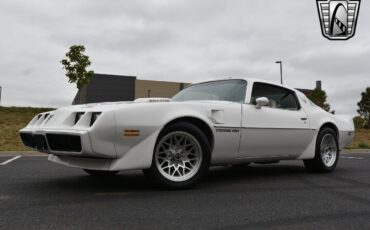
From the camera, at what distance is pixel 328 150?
641cm

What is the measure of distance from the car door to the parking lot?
0.39 m

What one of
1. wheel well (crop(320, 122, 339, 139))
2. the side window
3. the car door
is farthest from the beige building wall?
the car door

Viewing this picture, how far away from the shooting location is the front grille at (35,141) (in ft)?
14.1

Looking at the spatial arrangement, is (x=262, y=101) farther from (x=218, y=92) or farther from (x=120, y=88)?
(x=120, y=88)

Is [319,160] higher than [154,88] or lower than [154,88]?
lower

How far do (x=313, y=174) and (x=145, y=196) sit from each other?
3076 millimetres

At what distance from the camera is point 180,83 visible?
60938mm

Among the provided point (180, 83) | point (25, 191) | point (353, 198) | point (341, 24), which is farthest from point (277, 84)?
point (180, 83)

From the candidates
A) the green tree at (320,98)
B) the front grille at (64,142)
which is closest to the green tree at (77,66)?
the green tree at (320,98)

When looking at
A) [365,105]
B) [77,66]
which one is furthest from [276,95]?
[365,105]

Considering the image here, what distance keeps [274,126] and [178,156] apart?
1.54m

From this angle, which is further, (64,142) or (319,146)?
(319,146)

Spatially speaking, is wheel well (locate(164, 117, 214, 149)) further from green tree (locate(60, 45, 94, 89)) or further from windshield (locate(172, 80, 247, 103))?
green tree (locate(60, 45, 94, 89))

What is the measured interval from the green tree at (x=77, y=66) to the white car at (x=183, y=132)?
26.5 meters
